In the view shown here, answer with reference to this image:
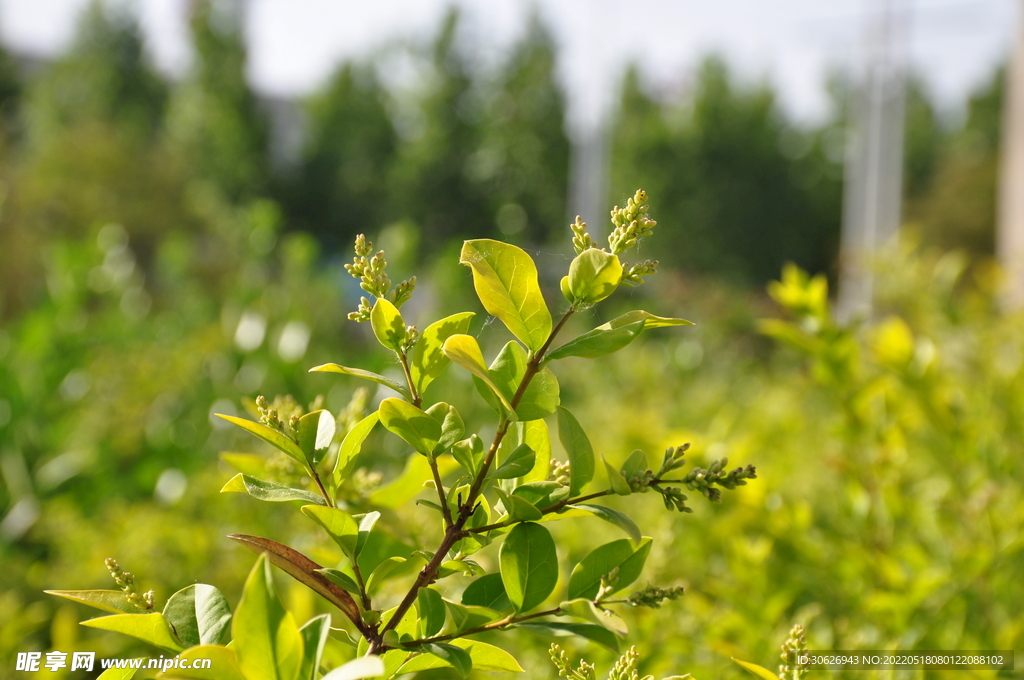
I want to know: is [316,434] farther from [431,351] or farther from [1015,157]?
[1015,157]

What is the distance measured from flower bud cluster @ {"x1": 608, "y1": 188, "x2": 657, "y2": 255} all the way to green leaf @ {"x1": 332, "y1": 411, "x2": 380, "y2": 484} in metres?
0.11

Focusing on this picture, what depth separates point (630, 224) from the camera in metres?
0.27

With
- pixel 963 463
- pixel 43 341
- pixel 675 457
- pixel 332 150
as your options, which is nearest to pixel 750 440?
pixel 963 463

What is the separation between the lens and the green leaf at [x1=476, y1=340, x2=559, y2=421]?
28cm

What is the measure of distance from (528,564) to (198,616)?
122 mm

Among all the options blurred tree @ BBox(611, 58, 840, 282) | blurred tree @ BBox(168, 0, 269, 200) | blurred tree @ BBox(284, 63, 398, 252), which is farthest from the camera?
blurred tree @ BBox(611, 58, 840, 282)

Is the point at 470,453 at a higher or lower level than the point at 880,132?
lower

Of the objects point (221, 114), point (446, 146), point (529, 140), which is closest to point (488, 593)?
point (529, 140)

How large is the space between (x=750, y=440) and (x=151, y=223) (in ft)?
35.8

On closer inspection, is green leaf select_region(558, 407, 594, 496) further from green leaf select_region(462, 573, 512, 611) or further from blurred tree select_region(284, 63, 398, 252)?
blurred tree select_region(284, 63, 398, 252)

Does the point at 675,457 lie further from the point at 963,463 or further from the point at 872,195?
the point at 872,195

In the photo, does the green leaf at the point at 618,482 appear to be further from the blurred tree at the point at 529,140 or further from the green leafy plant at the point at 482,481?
the blurred tree at the point at 529,140

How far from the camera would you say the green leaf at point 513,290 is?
10.7 inches

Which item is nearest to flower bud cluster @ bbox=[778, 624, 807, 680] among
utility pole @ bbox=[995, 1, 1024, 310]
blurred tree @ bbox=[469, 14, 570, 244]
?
utility pole @ bbox=[995, 1, 1024, 310]
